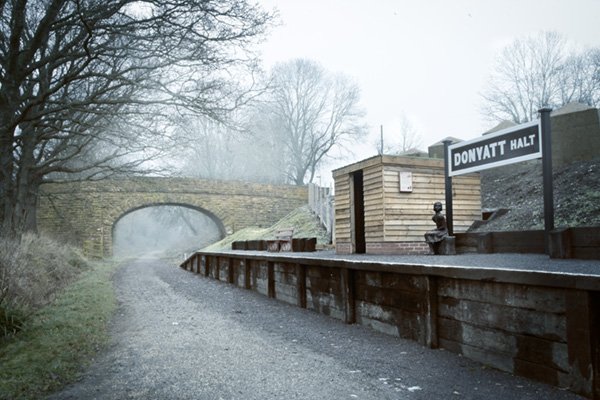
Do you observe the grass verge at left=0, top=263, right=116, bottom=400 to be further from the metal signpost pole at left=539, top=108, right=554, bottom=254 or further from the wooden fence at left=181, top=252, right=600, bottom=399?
the metal signpost pole at left=539, top=108, right=554, bottom=254

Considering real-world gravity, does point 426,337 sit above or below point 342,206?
below

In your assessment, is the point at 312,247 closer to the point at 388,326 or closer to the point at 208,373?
the point at 388,326

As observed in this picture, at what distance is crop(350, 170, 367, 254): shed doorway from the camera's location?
1057 cm

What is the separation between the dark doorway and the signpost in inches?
111

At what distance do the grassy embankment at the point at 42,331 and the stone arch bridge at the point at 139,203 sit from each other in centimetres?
1743

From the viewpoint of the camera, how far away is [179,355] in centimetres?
493

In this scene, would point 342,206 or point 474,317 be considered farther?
point 342,206

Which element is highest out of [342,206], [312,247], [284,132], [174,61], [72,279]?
[284,132]

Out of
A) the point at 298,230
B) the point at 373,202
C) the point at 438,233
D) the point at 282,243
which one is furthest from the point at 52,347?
the point at 298,230

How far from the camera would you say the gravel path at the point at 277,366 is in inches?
145

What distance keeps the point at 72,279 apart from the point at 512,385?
12.5 meters

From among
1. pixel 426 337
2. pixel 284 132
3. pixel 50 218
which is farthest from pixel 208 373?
pixel 284 132

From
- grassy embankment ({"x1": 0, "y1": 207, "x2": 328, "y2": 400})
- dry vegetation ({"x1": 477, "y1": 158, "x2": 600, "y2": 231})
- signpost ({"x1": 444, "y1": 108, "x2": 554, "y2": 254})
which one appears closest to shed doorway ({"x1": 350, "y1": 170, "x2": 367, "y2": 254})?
signpost ({"x1": 444, "y1": 108, "x2": 554, "y2": 254})

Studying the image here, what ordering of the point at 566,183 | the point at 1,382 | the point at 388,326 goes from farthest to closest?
the point at 566,183 < the point at 388,326 < the point at 1,382
